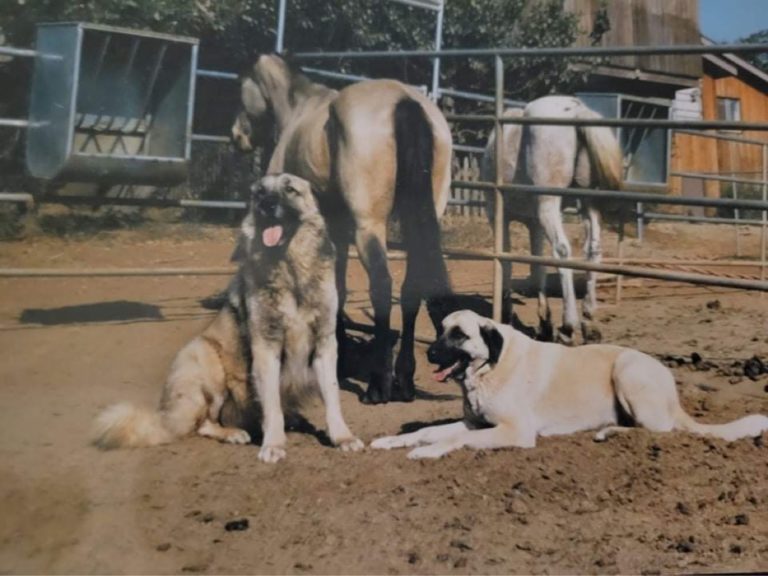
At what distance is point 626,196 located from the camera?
4.95 metres

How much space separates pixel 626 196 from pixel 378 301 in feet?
4.11

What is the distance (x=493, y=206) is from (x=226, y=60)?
5.86 feet

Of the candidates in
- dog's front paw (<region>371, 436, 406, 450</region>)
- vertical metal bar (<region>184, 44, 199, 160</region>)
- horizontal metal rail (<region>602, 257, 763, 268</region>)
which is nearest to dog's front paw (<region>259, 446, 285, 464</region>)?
dog's front paw (<region>371, 436, 406, 450</region>)

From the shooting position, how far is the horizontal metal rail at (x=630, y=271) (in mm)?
4820

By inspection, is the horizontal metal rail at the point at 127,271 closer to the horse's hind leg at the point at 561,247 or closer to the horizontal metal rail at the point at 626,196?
the horizontal metal rail at the point at 626,196

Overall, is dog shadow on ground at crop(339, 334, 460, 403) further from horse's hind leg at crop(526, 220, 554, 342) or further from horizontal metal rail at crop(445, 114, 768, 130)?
horse's hind leg at crop(526, 220, 554, 342)

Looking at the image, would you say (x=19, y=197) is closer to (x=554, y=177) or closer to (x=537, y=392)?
(x=537, y=392)

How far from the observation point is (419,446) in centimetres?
417

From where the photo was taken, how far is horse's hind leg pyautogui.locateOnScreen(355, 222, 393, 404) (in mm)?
4445

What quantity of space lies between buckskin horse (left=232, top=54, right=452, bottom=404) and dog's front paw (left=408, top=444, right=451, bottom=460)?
454 mm

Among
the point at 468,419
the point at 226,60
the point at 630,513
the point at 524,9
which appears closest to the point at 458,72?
the point at 524,9

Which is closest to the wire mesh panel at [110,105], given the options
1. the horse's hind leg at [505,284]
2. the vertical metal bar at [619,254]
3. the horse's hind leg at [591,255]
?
the horse's hind leg at [505,284]

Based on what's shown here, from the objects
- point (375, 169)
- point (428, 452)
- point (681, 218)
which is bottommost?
point (428, 452)

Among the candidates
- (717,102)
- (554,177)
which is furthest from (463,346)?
(554,177)
